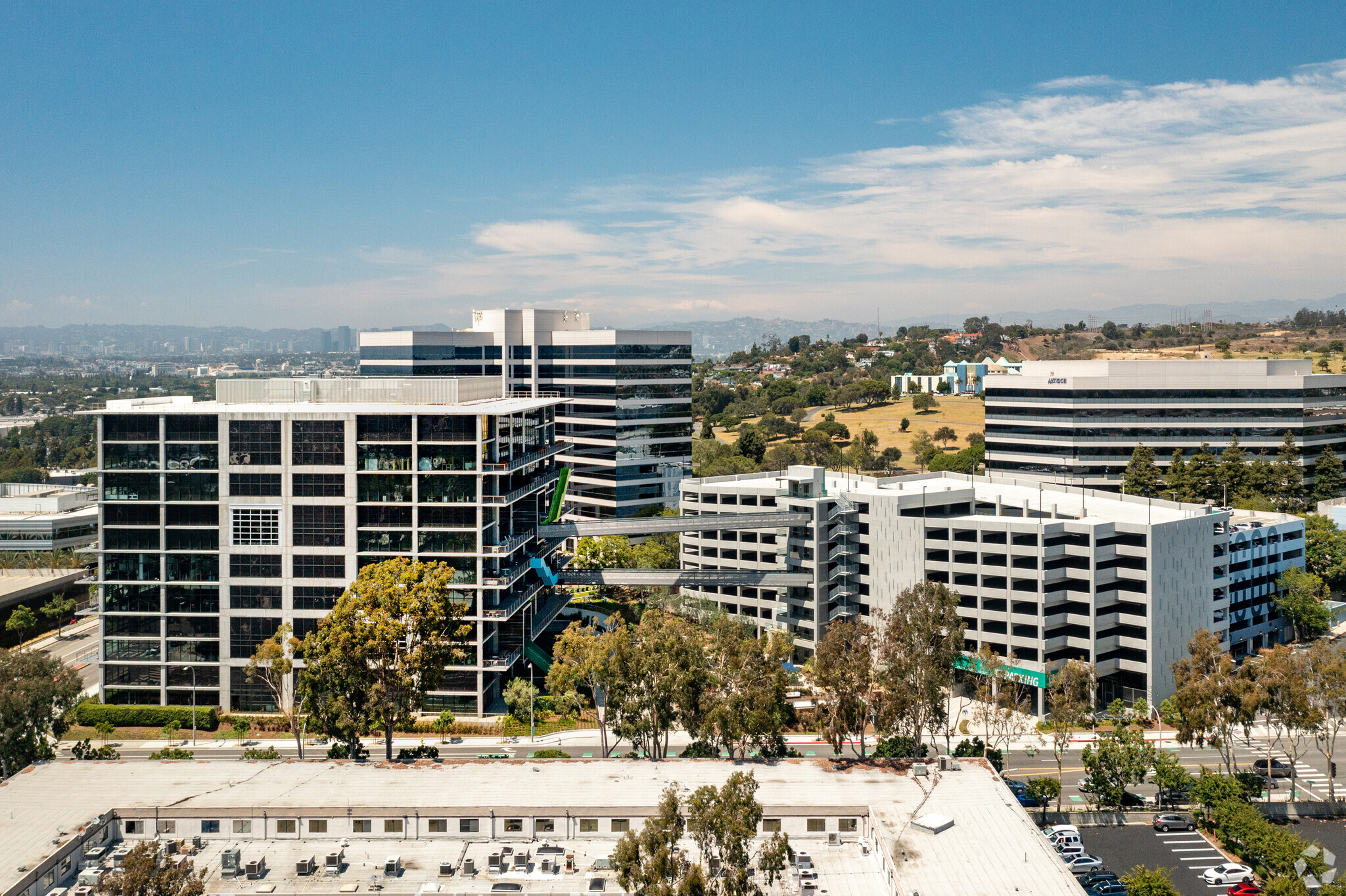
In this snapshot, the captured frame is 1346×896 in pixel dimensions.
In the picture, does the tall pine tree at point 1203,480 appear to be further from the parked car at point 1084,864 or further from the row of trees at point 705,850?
the row of trees at point 705,850

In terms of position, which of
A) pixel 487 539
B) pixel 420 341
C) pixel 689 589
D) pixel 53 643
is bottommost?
pixel 53 643

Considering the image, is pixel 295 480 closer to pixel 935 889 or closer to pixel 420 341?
pixel 935 889

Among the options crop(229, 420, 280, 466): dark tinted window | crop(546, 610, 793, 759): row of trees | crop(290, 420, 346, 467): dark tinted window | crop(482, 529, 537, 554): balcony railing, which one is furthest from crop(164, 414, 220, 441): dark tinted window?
crop(546, 610, 793, 759): row of trees

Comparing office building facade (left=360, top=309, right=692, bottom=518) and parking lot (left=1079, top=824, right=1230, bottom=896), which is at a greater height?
office building facade (left=360, top=309, right=692, bottom=518)

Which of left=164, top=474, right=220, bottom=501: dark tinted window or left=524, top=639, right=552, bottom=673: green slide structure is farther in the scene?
left=524, top=639, right=552, bottom=673: green slide structure

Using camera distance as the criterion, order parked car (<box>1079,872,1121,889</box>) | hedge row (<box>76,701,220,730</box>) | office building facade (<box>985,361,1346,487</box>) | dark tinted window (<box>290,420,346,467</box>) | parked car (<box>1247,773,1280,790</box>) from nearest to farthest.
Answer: parked car (<box>1079,872,1121,889</box>) < parked car (<box>1247,773,1280,790</box>) < hedge row (<box>76,701,220,730</box>) < dark tinted window (<box>290,420,346,467</box>) < office building facade (<box>985,361,1346,487</box>)

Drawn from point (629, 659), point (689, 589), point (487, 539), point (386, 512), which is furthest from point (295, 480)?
point (689, 589)

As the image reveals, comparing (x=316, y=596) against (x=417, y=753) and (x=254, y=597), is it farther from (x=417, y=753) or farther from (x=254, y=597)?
(x=417, y=753)

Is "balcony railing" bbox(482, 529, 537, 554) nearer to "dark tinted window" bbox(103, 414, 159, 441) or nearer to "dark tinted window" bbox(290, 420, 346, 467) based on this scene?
"dark tinted window" bbox(290, 420, 346, 467)
